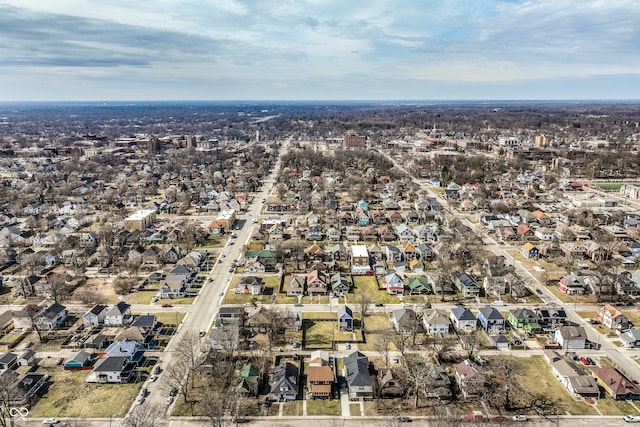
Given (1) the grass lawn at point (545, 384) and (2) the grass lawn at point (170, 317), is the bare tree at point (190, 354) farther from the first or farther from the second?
(1) the grass lawn at point (545, 384)

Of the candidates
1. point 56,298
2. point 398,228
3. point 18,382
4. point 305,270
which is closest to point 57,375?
point 18,382

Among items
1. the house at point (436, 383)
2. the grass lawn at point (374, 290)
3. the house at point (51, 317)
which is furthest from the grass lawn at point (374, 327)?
the house at point (51, 317)

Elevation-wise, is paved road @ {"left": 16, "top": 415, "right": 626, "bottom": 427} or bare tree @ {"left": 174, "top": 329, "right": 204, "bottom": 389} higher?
bare tree @ {"left": 174, "top": 329, "right": 204, "bottom": 389}

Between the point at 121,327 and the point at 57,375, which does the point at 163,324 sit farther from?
the point at 57,375

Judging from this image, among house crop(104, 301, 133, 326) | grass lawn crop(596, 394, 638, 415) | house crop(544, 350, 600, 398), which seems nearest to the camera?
grass lawn crop(596, 394, 638, 415)

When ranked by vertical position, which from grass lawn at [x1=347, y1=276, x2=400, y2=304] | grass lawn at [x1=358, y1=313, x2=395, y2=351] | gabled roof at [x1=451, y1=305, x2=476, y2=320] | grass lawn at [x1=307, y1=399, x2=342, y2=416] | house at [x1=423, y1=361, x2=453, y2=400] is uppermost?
gabled roof at [x1=451, y1=305, x2=476, y2=320]

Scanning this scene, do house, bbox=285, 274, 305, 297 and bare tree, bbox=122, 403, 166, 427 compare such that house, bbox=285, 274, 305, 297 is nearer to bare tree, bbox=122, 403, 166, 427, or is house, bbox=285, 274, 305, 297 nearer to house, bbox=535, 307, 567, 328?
bare tree, bbox=122, 403, 166, 427

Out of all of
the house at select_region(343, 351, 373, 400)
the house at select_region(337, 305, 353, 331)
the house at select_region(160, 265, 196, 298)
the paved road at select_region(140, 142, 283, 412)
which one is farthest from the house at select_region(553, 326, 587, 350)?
the house at select_region(160, 265, 196, 298)

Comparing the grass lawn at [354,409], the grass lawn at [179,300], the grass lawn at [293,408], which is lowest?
the grass lawn at [293,408]
